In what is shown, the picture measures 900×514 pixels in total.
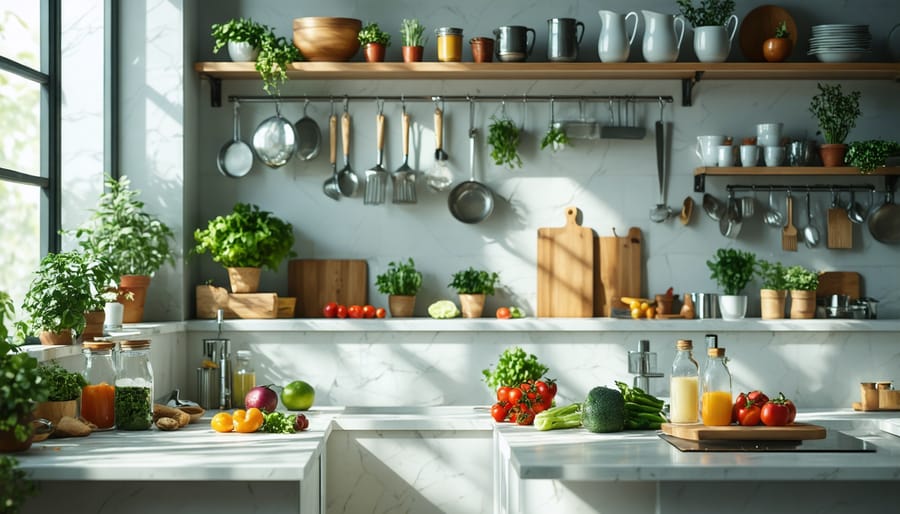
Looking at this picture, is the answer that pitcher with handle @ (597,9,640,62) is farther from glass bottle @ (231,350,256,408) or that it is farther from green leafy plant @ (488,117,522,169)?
glass bottle @ (231,350,256,408)

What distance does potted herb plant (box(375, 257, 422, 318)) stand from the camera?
4.47 m

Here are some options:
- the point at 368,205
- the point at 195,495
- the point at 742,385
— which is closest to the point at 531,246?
the point at 368,205

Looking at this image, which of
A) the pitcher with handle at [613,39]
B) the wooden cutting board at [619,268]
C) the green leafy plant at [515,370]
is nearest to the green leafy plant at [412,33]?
the pitcher with handle at [613,39]

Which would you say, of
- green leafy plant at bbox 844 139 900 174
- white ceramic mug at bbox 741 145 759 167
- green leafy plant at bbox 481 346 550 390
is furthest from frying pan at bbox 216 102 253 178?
green leafy plant at bbox 844 139 900 174

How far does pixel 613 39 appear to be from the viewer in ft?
14.4

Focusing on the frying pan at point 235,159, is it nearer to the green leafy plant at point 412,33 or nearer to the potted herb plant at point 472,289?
the green leafy plant at point 412,33

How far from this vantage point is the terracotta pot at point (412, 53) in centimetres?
443

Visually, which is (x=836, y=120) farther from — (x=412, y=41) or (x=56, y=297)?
(x=56, y=297)

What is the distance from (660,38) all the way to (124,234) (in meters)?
2.46

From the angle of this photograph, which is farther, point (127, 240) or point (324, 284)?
point (324, 284)

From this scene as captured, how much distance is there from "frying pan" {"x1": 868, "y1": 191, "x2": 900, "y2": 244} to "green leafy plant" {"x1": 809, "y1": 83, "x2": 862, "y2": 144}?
367mm

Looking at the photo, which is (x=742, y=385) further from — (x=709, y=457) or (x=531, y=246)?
(x=709, y=457)

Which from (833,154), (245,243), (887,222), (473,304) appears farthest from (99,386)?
(887,222)

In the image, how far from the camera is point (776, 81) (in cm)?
466
